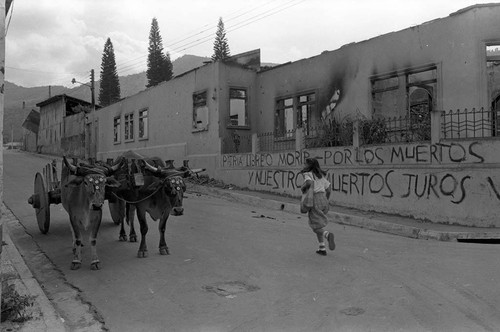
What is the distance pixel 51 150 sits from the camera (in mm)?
49656

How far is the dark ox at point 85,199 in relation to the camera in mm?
6234

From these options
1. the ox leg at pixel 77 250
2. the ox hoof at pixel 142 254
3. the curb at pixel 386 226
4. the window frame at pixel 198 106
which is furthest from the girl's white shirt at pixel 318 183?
the window frame at pixel 198 106

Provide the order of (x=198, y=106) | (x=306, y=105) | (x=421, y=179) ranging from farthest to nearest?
(x=198, y=106) → (x=306, y=105) → (x=421, y=179)

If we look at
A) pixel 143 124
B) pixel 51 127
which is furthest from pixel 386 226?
pixel 51 127

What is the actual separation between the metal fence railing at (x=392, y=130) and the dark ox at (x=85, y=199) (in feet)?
27.5

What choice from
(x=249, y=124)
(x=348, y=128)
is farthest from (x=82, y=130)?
(x=348, y=128)

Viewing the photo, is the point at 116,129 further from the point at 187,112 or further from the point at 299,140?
the point at 299,140

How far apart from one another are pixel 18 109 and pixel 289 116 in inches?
5223

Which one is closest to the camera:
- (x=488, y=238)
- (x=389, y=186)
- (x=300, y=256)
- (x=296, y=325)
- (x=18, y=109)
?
(x=296, y=325)

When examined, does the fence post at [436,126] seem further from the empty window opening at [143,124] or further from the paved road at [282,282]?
the empty window opening at [143,124]

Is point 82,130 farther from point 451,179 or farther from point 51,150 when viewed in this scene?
point 451,179

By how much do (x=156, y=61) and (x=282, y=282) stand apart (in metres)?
58.2

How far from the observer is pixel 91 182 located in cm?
622

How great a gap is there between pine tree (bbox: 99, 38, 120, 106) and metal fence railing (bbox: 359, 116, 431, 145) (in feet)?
182
